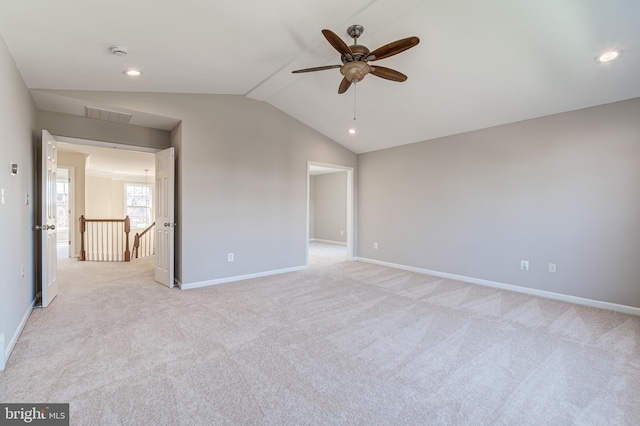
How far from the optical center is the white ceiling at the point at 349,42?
2.30 m

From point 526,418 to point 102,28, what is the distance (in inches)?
161

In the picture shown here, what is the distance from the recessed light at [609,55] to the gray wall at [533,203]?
37.5 inches

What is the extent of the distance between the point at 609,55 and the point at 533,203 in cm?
190

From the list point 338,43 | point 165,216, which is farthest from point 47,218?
point 338,43

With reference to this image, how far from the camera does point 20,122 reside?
9.52ft

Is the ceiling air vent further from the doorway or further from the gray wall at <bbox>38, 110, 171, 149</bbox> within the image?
the doorway

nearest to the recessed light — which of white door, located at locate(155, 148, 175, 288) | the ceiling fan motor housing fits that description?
the ceiling fan motor housing

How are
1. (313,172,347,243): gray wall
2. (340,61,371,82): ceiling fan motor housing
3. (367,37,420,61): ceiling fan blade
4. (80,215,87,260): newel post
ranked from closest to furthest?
1. (367,37,420,61): ceiling fan blade
2. (340,61,371,82): ceiling fan motor housing
3. (80,215,87,260): newel post
4. (313,172,347,243): gray wall

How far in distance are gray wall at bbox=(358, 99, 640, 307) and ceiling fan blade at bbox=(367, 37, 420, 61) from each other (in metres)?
2.81

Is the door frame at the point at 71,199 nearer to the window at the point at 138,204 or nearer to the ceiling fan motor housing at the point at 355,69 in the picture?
the window at the point at 138,204

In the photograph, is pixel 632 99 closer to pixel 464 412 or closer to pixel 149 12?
pixel 464 412

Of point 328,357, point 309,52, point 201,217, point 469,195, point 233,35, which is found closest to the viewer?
point 328,357

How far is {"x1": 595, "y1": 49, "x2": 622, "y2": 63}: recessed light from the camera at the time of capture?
8.89 feet

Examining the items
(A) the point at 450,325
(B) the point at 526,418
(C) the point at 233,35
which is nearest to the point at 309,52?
(C) the point at 233,35
